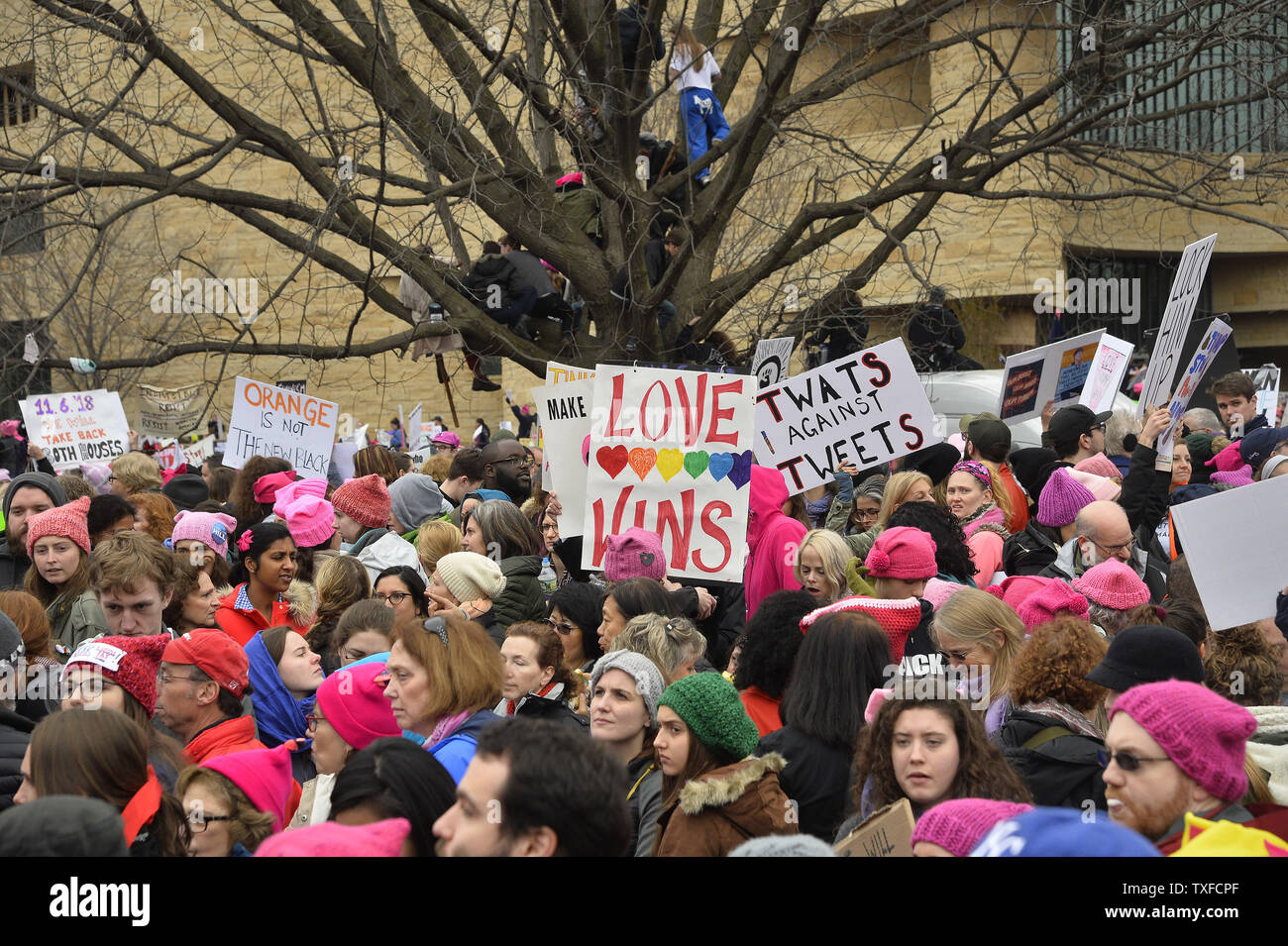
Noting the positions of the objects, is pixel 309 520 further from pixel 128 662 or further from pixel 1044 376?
pixel 1044 376

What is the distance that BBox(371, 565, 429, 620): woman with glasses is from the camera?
19.2 feet

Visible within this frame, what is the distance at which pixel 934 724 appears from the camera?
144 inches

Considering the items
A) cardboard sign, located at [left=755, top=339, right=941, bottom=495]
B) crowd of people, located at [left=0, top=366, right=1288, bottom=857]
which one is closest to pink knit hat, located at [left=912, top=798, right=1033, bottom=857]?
crowd of people, located at [left=0, top=366, right=1288, bottom=857]

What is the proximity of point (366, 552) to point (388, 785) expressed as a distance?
3977mm

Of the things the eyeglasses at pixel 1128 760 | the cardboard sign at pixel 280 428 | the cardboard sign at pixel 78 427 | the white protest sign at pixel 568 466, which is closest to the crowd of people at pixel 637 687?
the eyeglasses at pixel 1128 760

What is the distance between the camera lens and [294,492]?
24.1 feet

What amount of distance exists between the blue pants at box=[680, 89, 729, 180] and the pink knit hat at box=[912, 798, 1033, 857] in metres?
7.87

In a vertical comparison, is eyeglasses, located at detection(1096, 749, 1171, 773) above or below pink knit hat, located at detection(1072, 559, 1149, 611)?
below

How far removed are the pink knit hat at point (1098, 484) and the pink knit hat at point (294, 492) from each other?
13.0 ft

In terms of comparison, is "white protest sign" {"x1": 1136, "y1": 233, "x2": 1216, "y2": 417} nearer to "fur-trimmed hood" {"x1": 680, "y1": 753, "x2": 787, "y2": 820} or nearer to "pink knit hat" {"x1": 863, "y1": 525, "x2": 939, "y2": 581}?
"pink knit hat" {"x1": 863, "y1": 525, "x2": 939, "y2": 581}

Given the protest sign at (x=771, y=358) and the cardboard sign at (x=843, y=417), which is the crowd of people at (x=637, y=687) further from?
the protest sign at (x=771, y=358)

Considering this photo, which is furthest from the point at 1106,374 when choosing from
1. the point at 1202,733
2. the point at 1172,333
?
the point at 1202,733

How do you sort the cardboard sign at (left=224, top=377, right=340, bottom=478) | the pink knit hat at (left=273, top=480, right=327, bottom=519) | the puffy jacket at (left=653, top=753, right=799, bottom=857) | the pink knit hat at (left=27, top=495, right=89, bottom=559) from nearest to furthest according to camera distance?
the puffy jacket at (left=653, top=753, right=799, bottom=857) → the pink knit hat at (left=27, top=495, right=89, bottom=559) → the pink knit hat at (left=273, top=480, right=327, bottom=519) → the cardboard sign at (left=224, top=377, right=340, bottom=478)

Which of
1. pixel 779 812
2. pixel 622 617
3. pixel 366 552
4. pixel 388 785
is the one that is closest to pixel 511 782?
pixel 388 785
